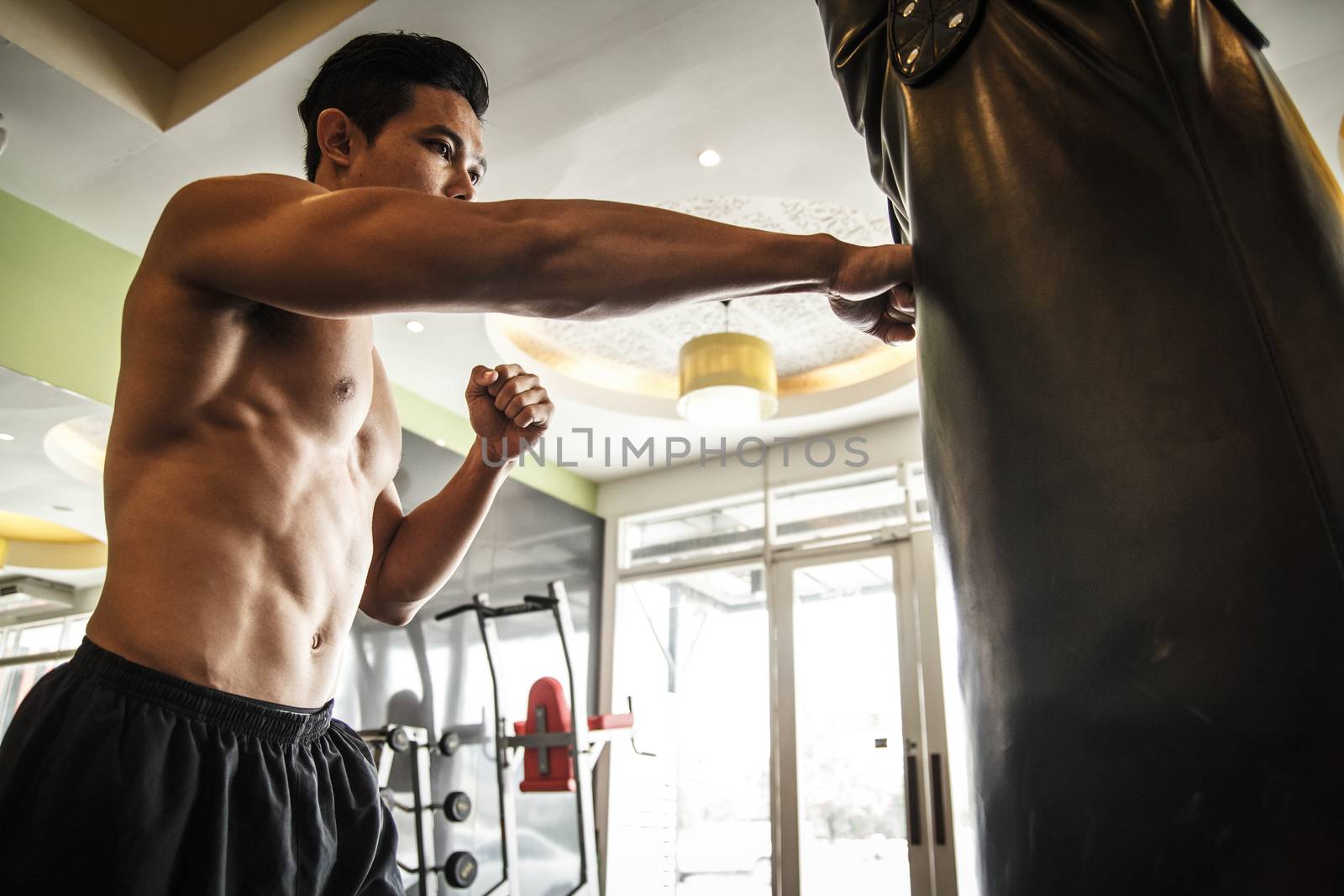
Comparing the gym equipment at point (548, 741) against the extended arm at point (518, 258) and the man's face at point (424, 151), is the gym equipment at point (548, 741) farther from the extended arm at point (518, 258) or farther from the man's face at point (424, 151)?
the extended arm at point (518, 258)

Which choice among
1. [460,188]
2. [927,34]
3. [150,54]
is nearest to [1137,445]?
[927,34]

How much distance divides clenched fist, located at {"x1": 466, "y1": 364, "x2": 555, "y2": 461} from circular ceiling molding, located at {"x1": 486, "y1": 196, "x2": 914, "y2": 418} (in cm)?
335

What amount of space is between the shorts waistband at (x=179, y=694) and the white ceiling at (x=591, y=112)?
7.66ft

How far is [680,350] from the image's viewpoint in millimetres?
4969

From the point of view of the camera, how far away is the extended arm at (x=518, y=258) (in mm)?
700

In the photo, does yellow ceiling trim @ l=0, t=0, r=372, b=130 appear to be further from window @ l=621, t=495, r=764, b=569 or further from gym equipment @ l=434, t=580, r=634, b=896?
window @ l=621, t=495, r=764, b=569

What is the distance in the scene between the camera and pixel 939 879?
4477mm

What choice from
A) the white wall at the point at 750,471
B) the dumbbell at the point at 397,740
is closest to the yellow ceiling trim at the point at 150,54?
the dumbbell at the point at 397,740

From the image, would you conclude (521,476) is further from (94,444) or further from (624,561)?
(94,444)

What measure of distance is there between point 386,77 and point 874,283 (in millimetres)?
752

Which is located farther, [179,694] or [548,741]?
[548,741]

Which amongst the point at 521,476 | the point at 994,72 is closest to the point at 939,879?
the point at 521,476

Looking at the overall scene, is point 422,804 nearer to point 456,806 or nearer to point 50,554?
point 456,806

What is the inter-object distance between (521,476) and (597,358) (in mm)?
984
